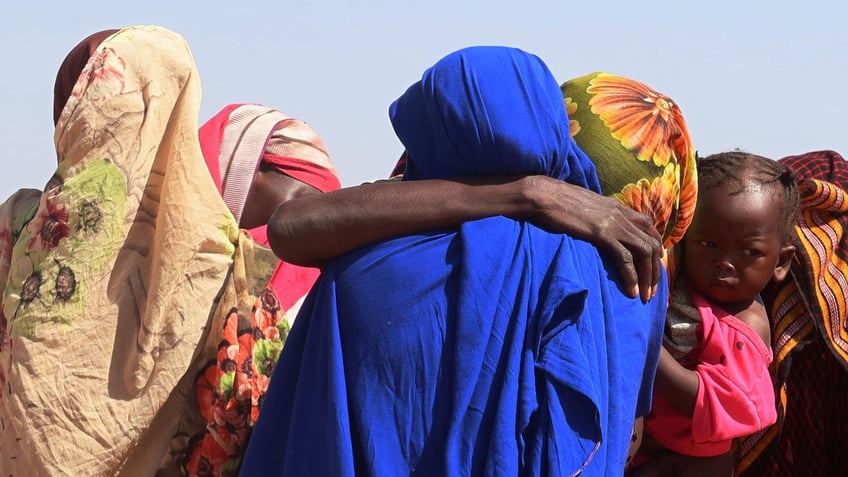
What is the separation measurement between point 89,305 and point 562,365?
1.28 m

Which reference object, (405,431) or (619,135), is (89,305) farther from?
(619,135)

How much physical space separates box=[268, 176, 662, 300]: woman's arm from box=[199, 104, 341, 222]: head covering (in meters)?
1.06

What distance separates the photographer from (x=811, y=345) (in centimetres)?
378

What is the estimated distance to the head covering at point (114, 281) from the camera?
2.97 meters

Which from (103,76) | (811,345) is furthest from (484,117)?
(811,345)

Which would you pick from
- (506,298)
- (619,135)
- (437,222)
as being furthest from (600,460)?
(619,135)

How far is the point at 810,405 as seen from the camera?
379 centimetres

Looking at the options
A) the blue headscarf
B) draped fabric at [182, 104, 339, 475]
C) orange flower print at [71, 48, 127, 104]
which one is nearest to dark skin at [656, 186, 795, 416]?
the blue headscarf

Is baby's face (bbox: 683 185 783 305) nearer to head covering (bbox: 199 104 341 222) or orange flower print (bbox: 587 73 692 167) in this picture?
orange flower print (bbox: 587 73 692 167)

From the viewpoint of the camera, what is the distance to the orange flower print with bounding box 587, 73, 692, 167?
2.85 m

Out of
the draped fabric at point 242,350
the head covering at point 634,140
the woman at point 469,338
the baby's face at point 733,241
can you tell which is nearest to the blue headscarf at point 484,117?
the woman at point 469,338

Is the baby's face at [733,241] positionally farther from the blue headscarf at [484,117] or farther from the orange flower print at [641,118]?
the blue headscarf at [484,117]

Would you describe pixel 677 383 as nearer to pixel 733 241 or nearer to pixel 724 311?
pixel 724 311

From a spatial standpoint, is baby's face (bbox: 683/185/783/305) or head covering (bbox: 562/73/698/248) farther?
baby's face (bbox: 683/185/783/305)
